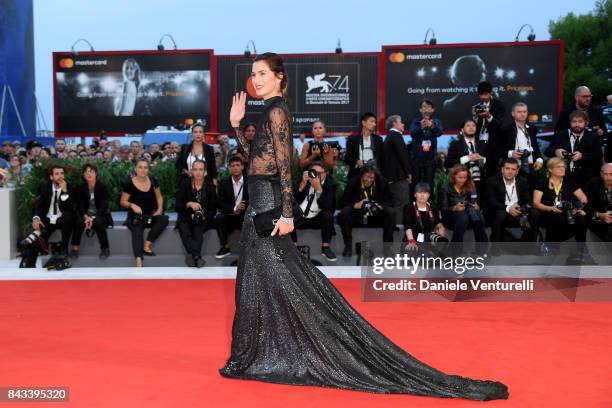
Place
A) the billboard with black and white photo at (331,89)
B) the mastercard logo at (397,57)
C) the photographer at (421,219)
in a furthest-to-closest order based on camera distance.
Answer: the billboard with black and white photo at (331,89)
the mastercard logo at (397,57)
the photographer at (421,219)

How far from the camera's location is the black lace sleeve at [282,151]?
3.63 metres

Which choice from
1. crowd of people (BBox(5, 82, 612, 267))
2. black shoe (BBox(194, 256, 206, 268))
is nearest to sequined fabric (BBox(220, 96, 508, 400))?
crowd of people (BBox(5, 82, 612, 267))

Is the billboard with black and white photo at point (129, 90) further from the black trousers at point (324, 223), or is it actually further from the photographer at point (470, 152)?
the photographer at point (470, 152)

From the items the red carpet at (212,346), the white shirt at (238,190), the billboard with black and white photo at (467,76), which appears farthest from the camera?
the billboard with black and white photo at (467,76)

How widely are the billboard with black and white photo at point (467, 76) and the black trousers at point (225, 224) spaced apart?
5087mm

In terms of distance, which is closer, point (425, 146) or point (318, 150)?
point (318, 150)

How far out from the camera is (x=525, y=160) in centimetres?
818

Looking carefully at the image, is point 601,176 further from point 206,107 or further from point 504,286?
point 206,107

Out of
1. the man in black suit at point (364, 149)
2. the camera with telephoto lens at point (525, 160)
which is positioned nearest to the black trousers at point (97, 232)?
the man in black suit at point (364, 149)

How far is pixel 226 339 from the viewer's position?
4.73 meters

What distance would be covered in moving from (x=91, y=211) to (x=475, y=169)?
4.27 meters

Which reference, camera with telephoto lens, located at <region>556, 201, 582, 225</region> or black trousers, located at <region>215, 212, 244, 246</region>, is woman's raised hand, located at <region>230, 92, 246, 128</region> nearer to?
black trousers, located at <region>215, 212, 244, 246</region>

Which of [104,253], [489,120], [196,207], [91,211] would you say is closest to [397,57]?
[489,120]

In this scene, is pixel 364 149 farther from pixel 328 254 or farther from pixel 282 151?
pixel 282 151
